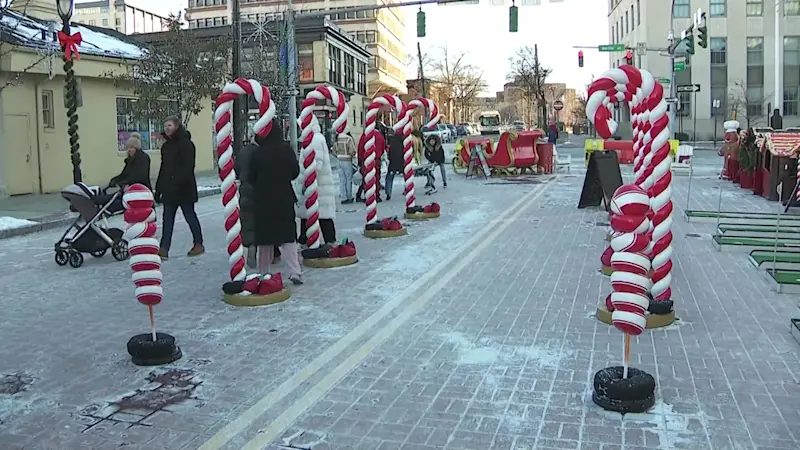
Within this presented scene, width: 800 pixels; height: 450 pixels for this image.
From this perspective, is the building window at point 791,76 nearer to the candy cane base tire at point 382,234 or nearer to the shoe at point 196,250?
the candy cane base tire at point 382,234

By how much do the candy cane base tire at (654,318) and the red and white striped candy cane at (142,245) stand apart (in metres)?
3.90

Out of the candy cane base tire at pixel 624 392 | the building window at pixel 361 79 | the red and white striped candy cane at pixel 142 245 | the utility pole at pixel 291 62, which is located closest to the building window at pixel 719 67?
the building window at pixel 361 79

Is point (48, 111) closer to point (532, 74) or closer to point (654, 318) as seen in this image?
point (654, 318)

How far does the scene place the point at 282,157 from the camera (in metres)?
8.49

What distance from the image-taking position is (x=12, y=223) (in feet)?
48.1

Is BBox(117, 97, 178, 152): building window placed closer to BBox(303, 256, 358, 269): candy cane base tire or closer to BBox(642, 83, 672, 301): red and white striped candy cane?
BBox(303, 256, 358, 269): candy cane base tire

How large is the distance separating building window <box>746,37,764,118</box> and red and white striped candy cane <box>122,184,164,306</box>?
200 ft

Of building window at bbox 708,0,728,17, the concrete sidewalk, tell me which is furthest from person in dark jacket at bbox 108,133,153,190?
building window at bbox 708,0,728,17

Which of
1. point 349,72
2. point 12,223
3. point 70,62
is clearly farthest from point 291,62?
point 349,72

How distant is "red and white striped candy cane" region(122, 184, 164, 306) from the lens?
6.28m

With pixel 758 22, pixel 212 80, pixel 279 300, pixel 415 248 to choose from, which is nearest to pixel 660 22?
pixel 758 22

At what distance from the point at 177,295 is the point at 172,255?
9.23ft

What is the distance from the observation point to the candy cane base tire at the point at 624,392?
4.90 m

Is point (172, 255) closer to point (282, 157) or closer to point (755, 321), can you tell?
point (282, 157)
